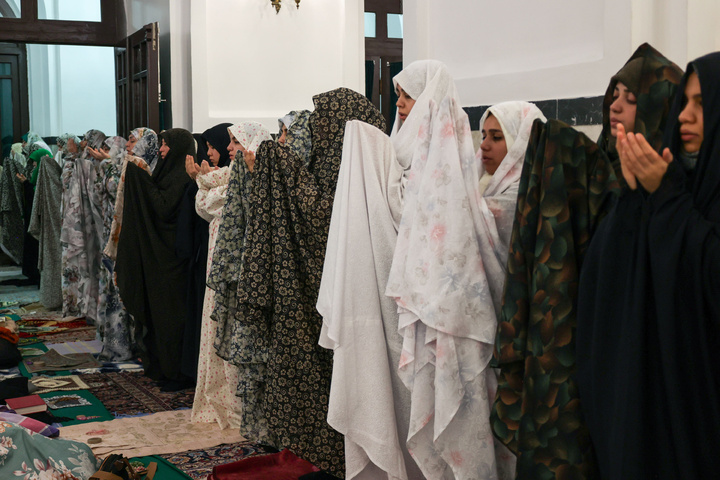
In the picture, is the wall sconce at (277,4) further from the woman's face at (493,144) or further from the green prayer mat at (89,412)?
the woman's face at (493,144)

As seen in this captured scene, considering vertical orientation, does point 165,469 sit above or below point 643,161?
below

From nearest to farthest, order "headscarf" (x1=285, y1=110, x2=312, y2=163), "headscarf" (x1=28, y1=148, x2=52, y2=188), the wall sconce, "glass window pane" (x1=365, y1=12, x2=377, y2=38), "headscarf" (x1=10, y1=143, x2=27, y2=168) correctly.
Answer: "headscarf" (x1=285, y1=110, x2=312, y2=163) < the wall sconce < "glass window pane" (x1=365, y1=12, x2=377, y2=38) < "headscarf" (x1=28, y1=148, x2=52, y2=188) < "headscarf" (x1=10, y1=143, x2=27, y2=168)

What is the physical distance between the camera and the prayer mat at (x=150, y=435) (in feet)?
11.2

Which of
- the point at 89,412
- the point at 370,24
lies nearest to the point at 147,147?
the point at 89,412

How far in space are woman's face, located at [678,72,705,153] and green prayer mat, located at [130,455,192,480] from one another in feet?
7.92

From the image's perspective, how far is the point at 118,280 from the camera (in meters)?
4.39

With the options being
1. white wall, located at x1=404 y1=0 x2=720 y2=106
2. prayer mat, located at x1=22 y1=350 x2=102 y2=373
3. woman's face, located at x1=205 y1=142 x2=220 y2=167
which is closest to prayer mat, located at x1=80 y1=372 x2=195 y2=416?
prayer mat, located at x1=22 y1=350 x2=102 y2=373

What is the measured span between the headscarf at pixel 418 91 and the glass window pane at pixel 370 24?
182 inches

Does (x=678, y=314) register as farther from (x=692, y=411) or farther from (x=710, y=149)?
(x=710, y=149)

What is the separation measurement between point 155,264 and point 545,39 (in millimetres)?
2670

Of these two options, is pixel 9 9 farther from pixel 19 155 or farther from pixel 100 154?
pixel 100 154

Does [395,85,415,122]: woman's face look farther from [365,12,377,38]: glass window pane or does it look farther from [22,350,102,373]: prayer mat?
[365,12,377,38]: glass window pane

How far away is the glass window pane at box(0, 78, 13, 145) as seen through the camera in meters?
10.5

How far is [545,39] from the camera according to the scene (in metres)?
2.61
